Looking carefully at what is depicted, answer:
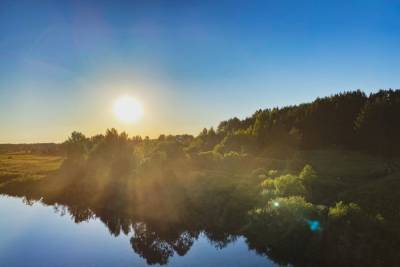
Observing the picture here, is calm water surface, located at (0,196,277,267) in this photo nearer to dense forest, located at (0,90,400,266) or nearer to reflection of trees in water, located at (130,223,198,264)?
reflection of trees in water, located at (130,223,198,264)

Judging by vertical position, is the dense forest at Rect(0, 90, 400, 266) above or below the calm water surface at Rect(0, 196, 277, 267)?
above

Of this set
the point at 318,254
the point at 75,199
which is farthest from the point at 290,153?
the point at 318,254

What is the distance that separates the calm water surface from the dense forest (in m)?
1.34

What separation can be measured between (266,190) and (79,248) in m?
22.8

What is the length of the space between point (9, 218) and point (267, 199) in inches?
1465

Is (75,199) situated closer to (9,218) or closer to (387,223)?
(9,218)

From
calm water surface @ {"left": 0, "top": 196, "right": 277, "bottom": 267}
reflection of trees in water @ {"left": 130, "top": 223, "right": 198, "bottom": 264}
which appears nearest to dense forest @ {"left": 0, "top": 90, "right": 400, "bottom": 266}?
reflection of trees in water @ {"left": 130, "top": 223, "right": 198, "bottom": 264}

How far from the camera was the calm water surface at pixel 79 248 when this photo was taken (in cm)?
3164

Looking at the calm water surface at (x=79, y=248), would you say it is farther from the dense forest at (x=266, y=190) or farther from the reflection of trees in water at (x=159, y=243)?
the dense forest at (x=266, y=190)

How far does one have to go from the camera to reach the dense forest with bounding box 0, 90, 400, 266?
30609 millimetres

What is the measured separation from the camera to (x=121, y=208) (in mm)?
50719

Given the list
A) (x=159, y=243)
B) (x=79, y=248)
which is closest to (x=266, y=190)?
(x=159, y=243)

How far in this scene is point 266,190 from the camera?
42469 mm

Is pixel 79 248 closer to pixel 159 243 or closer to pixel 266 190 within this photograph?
pixel 159 243
